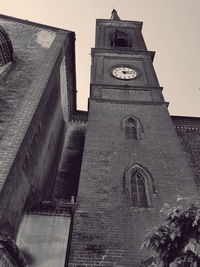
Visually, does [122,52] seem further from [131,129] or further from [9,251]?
[9,251]

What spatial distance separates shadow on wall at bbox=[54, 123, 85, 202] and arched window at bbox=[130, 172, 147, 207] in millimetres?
2019

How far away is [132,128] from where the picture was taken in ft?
38.1

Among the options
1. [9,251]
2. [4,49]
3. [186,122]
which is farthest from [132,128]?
[9,251]

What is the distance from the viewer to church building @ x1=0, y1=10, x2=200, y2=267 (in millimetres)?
7043

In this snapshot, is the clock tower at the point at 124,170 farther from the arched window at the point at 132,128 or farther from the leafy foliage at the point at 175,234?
the leafy foliage at the point at 175,234

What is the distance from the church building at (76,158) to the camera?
23.1 feet

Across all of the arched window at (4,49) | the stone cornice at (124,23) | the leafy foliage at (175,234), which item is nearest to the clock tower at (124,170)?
the leafy foliage at (175,234)

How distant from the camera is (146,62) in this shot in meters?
16.6

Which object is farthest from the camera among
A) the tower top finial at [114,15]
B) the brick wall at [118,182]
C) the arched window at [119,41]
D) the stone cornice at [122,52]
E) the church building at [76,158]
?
the tower top finial at [114,15]

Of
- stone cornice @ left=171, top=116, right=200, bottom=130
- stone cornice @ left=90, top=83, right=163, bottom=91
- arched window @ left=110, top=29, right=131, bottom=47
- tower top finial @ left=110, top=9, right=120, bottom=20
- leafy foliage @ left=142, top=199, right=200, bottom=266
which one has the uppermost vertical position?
tower top finial @ left=110, top=9, right=120, bottom=20

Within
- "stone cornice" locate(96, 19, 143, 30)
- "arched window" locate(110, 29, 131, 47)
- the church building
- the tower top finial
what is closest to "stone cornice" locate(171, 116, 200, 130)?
the church building

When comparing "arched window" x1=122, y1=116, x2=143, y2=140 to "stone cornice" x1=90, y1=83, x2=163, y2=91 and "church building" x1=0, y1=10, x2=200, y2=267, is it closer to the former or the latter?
"church building" x1=0, y1=10, x2=200, y2=267

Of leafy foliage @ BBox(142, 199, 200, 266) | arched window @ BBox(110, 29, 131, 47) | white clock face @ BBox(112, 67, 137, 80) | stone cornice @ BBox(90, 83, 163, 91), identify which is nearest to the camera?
leafy foliage @ BBox(142, 199, 200, 266)

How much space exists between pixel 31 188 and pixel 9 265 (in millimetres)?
3070
